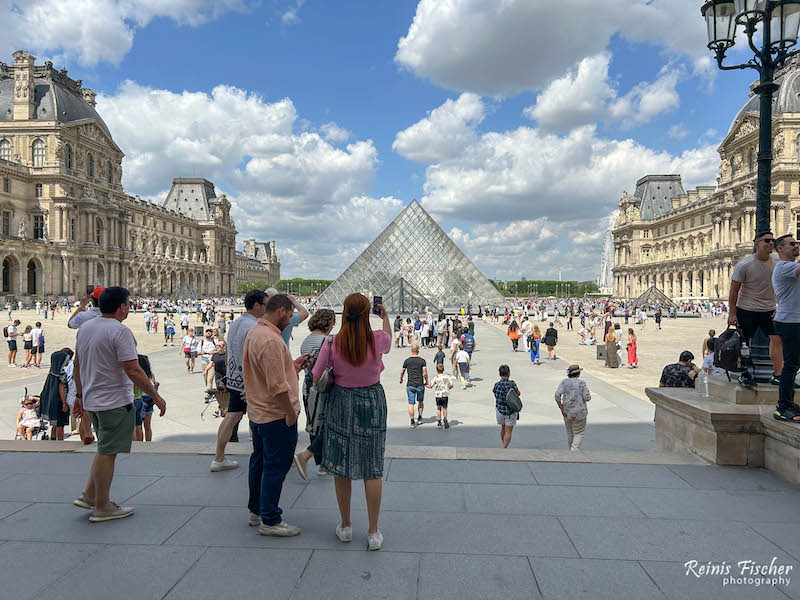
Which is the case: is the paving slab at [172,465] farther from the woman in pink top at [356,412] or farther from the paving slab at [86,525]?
the woman in pink top at [356,412]

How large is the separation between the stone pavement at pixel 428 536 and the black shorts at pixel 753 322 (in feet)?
3.41

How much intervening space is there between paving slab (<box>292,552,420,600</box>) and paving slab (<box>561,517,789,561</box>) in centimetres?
84

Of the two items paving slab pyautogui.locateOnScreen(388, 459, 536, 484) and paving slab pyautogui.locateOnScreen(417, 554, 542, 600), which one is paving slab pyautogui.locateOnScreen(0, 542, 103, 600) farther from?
paving slab pyautogui.locateOnScreen(388, 459, 536, 484)

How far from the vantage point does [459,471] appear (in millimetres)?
3637

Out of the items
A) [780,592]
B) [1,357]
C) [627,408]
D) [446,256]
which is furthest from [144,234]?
[780,592]

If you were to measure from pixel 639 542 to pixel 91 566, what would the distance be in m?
2.57

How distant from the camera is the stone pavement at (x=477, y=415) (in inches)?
241

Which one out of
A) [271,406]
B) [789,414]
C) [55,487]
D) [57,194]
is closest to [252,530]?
[271,406]

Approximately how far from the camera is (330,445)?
8.20 feet

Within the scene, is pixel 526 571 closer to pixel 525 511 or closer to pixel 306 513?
pixel 525 511

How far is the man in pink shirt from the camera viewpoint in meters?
2.55

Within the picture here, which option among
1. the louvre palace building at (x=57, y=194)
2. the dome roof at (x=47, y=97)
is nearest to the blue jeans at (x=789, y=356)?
the louvre palace building at (x=57, y=194)

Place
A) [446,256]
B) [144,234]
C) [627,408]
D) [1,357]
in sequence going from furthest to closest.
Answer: [144,234] < [446,256] < [1,357] < [627,408]

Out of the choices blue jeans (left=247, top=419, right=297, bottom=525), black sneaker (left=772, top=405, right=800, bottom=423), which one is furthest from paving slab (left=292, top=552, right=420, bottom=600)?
black sneaker (left=772, top=405, right=800, bottom=423)
